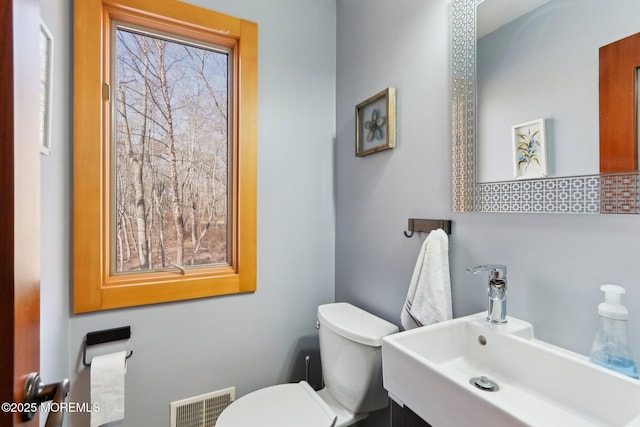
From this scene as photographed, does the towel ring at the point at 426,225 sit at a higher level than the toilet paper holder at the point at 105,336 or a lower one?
higher

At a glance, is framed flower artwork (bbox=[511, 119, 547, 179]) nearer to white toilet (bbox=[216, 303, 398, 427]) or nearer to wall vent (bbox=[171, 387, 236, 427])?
white toilet (bbox=[216, 303, 398, 427])

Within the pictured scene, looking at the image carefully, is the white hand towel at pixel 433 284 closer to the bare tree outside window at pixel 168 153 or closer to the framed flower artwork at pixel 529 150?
the framed flower artwork at pixel 529 150

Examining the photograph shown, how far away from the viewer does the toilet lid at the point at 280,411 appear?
1.07m

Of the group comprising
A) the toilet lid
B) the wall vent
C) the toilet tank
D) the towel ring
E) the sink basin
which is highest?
the towel ring

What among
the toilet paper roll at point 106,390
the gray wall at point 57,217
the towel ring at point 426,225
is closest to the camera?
the gray wall at point 57,217

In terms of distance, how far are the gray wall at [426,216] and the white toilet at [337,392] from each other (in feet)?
0.73

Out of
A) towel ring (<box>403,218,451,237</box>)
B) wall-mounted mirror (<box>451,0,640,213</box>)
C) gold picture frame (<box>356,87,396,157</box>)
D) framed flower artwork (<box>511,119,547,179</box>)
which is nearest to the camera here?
wall-mounted mirror (<box>451,0,640,213</box>)

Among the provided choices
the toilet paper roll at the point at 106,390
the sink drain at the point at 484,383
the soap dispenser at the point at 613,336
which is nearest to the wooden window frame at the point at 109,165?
the toilet paper roll at the point at 106,390

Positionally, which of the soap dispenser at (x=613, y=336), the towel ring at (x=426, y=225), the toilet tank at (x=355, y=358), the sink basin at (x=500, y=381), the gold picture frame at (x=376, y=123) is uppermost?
the gold picture frame at (x=376, y=123)

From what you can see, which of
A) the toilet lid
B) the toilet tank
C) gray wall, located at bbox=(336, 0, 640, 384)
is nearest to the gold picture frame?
gray wall, located at bbox=(336, 0, 640, 384)

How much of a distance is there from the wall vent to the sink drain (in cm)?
119

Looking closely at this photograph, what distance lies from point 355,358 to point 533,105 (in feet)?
3.42

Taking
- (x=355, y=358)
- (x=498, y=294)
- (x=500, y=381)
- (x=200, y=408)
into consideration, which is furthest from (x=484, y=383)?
(x=200, y=408)

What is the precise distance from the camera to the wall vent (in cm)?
134
